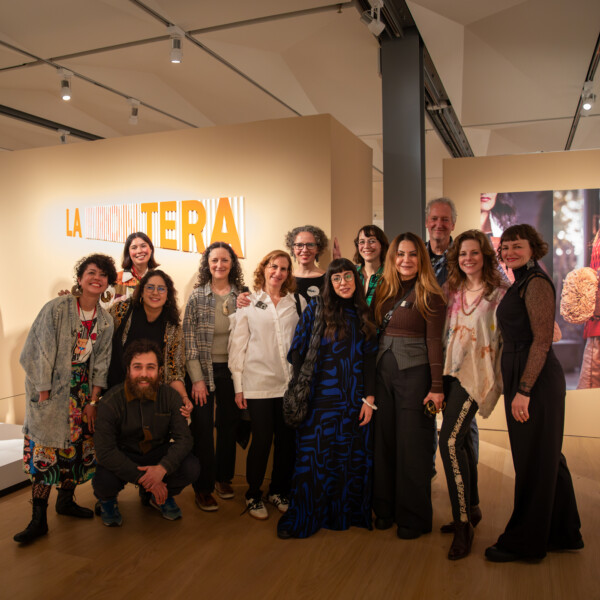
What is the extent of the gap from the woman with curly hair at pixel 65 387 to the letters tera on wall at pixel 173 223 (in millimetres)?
1140

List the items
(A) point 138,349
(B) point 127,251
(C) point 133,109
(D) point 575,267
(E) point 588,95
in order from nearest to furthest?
(A) point 138,349
(B) point 127,251
(D) point 575,267
(E) point 588,95
(C) point 133,109

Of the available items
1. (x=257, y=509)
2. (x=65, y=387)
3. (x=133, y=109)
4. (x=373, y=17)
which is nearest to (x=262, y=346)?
(x=257, y=509)

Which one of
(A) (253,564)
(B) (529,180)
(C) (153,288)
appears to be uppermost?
(B) (529,180)

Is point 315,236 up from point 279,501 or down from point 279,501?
up

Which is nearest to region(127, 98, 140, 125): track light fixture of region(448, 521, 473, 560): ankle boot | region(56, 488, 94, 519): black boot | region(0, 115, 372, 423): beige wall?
region(0, 115, 372, 423): beige wall

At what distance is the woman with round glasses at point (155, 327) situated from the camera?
347cm

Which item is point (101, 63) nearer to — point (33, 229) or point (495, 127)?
point (33, 229)

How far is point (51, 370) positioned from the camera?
320cm

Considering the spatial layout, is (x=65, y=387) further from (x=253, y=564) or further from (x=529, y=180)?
(x=529, y=180)

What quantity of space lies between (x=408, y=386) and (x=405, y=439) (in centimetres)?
29

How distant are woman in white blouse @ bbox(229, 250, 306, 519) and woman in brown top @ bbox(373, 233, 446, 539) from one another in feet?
1.92

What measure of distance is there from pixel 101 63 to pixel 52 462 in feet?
13.6

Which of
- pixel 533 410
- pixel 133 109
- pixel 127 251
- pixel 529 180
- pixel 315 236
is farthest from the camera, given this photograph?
pixel 133 109

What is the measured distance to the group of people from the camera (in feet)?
9.38
